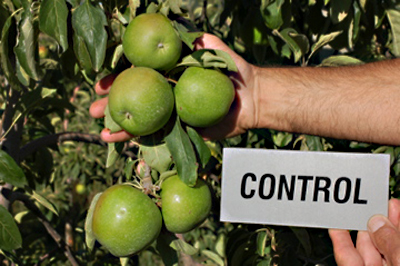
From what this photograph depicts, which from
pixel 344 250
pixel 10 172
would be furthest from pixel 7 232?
pixel 344 250

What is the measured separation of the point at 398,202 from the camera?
1.02 meters

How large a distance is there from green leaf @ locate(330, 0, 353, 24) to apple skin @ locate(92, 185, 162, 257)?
3.32ft

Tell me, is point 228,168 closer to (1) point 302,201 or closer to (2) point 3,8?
(1) point 302,201

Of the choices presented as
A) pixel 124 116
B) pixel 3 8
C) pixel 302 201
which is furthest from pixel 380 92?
pixel 3 8

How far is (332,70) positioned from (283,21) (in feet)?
A: 0.89

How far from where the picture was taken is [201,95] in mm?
1020

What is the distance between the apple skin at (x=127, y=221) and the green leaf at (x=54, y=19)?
0.38 meters

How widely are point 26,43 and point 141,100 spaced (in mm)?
358

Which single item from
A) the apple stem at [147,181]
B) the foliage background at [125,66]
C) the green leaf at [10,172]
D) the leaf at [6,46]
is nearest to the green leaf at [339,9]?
the foliage background at [125,66]

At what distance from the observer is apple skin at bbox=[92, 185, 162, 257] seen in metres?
1.03

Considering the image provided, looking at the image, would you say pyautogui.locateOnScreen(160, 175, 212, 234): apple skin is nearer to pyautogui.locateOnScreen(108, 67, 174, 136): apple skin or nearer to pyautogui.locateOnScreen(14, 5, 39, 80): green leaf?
pyautogui.locateOnScreen(108, 67, 174, 136): apple skin

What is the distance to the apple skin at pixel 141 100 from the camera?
99cm

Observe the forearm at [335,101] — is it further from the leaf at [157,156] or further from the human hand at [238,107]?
the leaf at [157,156]

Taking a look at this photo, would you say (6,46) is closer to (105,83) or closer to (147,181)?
(105,83)
